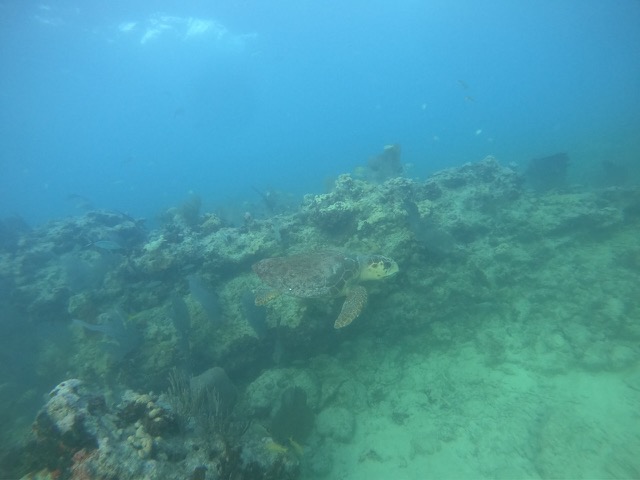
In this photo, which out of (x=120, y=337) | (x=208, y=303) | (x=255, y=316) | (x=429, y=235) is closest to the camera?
(x=255, y=316)

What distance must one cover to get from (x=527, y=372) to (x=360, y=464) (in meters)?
3.98

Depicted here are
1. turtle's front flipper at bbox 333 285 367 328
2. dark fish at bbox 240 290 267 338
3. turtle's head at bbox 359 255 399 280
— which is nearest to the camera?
turtle's front flipper at bbox 333 285 367 328

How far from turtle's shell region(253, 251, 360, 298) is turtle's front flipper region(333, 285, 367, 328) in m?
0.23

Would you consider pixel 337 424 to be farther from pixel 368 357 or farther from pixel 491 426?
pixel 491 426

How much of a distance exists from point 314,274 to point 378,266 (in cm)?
136

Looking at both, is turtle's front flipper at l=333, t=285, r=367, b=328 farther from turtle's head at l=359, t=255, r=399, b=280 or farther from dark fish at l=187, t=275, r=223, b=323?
dark fish at l=187, t=275, r=223, b=323

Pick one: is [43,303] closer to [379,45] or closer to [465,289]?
[465,289]

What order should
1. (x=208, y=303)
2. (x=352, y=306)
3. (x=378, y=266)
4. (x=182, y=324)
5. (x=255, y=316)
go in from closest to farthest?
(x=352, y=306) → (x=378, y=266) → (x=255, y=316) → (x=182, y=324) → (x=208, y=303)

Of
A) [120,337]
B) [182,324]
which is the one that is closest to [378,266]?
[182,324]

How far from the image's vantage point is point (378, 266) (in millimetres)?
6230

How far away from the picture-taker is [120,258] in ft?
40.0

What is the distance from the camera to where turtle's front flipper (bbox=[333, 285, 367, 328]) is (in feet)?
18.5

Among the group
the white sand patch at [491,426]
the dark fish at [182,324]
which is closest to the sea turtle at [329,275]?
the white sand patch at [491,426]

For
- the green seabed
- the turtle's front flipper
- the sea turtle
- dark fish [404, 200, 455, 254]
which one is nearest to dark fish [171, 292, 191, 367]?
the green seabed
